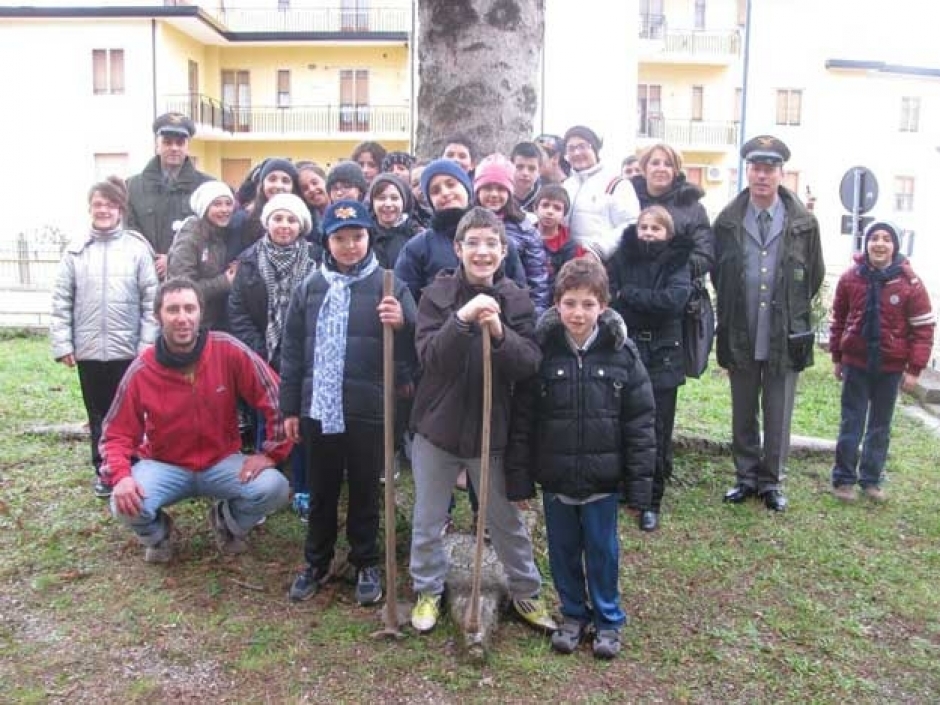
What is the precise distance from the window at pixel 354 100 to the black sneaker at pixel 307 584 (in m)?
26.6

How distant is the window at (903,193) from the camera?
33.6m

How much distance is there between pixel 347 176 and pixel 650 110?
27.0 meters

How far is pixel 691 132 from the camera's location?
3014 centimetres

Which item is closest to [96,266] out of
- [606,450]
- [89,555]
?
[89,555]

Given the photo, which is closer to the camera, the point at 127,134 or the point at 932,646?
the point at 932,646

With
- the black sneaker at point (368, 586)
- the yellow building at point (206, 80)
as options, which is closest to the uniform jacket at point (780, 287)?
the black sneaker at point (368, 586)

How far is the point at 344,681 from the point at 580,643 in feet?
3.39

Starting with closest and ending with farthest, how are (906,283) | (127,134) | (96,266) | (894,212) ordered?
1. (96,266)
2. (906,283)
3. (127,134)
4. (894,212)

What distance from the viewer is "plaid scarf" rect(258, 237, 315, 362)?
4852 millimetres

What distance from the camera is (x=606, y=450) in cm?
370

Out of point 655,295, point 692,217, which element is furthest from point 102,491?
point 692,217

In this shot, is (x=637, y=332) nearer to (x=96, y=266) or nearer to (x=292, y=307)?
(x=292, y=307)

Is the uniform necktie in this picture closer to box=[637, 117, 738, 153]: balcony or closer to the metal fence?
the metal fence

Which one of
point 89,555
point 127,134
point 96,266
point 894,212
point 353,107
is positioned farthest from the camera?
point 894,212
